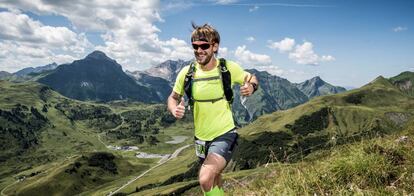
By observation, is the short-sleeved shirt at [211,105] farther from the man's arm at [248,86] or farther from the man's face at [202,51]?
the man's face at [202,51]

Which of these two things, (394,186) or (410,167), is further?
(410,167)

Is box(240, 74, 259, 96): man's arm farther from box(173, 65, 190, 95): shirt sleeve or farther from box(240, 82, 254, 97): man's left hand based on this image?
box(173, 65, 190, 95): shirt sleeve

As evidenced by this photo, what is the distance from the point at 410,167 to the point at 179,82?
5387 millimetres

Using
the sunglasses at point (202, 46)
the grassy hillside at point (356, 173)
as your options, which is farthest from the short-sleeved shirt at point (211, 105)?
the grassy hillside at point (356, 173)

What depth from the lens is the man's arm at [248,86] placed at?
28.9ft

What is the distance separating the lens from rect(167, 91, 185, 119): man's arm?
862 cm

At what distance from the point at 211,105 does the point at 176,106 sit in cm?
81

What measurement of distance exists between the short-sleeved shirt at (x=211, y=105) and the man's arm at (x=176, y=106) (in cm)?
37

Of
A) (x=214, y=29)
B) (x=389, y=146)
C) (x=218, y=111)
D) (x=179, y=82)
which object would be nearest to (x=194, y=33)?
(x=214, y=29)

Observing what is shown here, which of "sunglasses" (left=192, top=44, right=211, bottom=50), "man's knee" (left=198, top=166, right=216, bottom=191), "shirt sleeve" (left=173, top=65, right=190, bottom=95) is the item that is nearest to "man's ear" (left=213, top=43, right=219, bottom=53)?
"sunglasses" (left=192, top=44, right=211, bottom=50)

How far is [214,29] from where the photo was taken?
31.7 ft

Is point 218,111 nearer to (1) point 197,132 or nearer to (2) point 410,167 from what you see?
(1) point 197,132

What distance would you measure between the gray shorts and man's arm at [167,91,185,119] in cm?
93

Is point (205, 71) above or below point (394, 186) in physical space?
above
